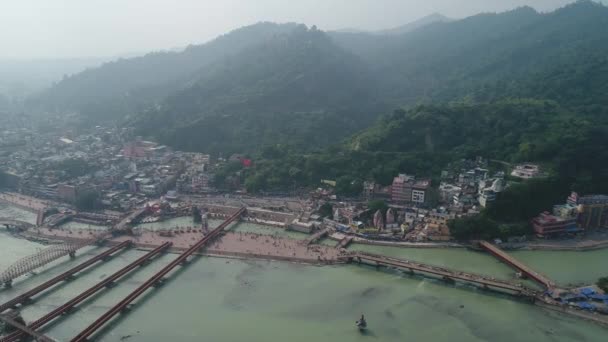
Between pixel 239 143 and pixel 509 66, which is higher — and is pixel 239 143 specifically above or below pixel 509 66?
below

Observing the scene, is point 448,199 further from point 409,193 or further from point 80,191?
point 80,191

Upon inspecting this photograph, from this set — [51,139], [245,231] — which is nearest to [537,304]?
[245,231]

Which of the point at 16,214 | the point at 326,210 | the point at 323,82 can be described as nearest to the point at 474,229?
the point at 326,210

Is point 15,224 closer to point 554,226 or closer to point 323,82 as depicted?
point 554,226

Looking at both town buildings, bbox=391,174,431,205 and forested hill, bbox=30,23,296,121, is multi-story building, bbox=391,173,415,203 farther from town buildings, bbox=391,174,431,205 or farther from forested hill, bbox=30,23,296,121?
Answer: forested hill, bbox=30,23,296,121

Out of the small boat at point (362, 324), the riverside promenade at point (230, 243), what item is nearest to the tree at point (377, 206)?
the riverside promenade at point (230, 243)

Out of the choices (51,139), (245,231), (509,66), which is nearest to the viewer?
(245,231)

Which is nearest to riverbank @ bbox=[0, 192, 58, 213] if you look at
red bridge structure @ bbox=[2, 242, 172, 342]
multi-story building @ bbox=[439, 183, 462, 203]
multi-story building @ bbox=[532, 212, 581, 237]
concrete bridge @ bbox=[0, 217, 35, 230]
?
concrete bridge @ bbox=[0, 217, 35, 230]
